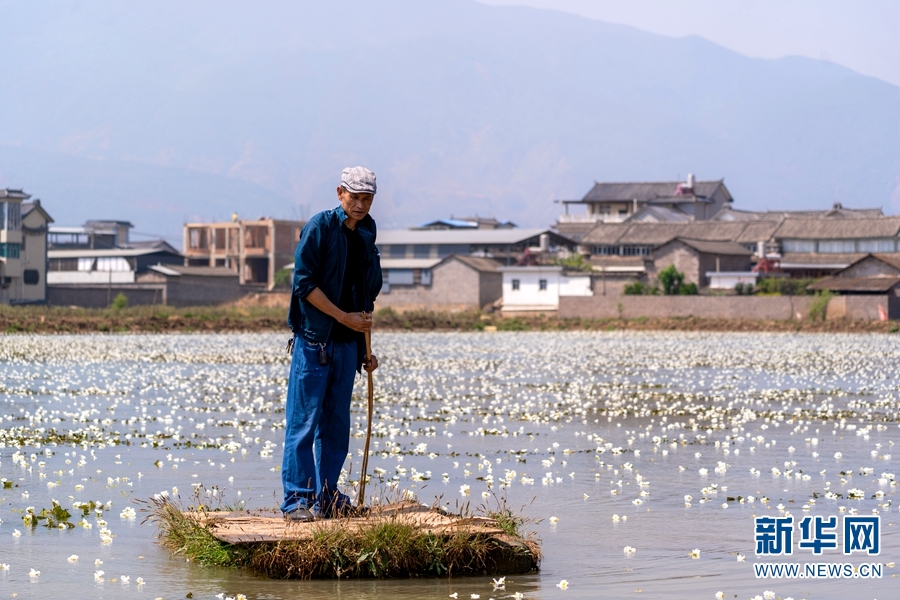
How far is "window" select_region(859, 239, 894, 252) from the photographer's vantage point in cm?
7969

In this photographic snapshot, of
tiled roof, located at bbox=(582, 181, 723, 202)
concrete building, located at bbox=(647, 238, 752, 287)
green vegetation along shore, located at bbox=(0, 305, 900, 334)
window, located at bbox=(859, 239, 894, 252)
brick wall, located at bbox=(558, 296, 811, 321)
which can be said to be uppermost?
tiled roof, located at bbox=(582, 181, 723, 202)

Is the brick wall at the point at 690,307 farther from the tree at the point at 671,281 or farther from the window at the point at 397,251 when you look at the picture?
the window at the point at 397,251

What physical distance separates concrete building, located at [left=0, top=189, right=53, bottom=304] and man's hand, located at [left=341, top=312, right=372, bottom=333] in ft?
232

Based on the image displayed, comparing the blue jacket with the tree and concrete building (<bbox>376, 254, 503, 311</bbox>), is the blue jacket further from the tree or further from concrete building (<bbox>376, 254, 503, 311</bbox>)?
concrete building (<bbox>376, 254, 503, 311</bbox>)

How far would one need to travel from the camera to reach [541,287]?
249 ft

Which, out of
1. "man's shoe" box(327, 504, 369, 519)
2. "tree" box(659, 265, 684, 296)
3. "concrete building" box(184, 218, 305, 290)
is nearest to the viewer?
"man's shoe" box(327, 504, 369, 519)

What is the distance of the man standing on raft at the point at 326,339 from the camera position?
7.51 meters

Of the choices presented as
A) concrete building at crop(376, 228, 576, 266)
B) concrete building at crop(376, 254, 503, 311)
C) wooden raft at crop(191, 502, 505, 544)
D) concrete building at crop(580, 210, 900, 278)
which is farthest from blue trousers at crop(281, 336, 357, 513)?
concrete building at crop(376, 228, 576, 266)

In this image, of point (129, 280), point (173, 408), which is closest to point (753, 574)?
point (173, 408)

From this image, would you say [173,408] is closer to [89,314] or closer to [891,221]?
[89,314]

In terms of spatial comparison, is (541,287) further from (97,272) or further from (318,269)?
(318,269)

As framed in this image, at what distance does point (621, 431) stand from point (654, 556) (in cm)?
718

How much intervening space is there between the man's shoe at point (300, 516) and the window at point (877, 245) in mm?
78191

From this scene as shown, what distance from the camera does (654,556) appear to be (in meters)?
7.58
